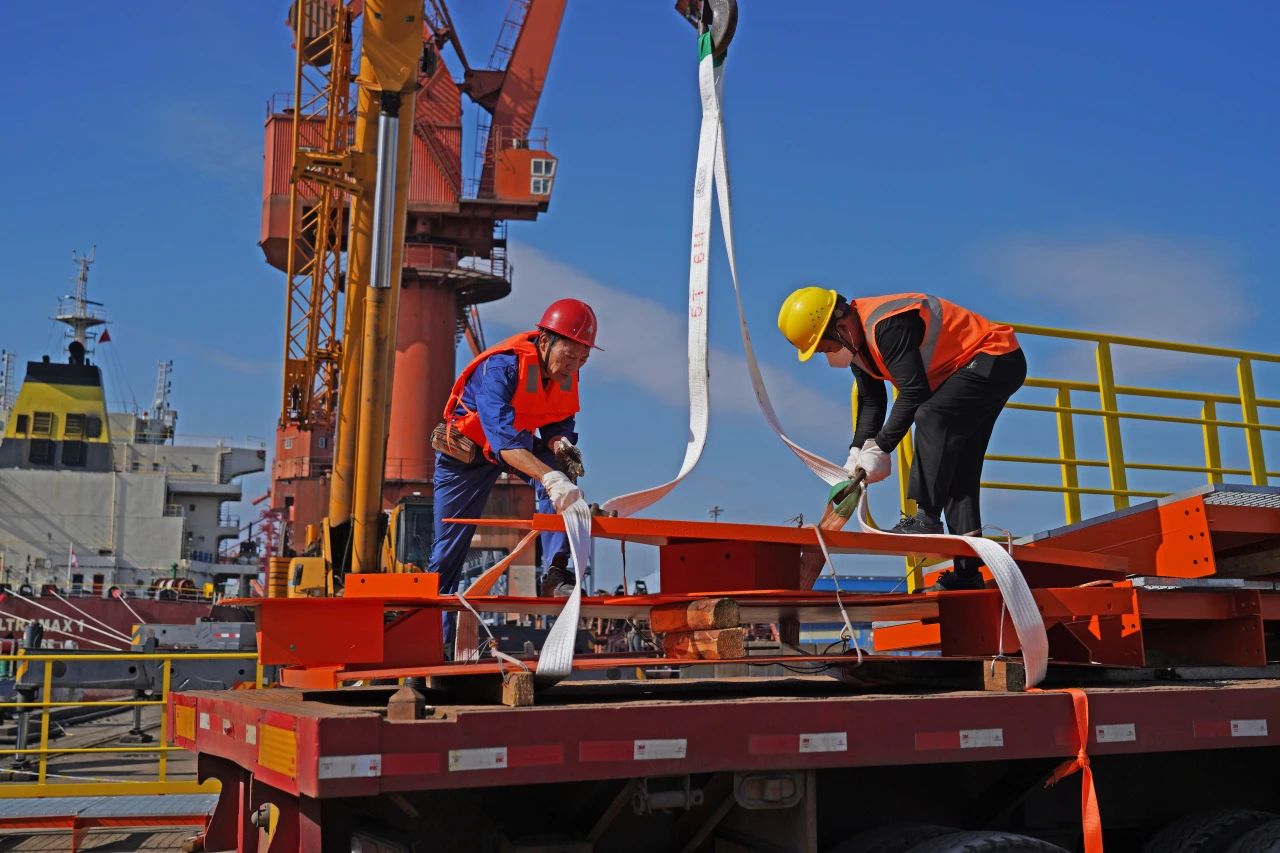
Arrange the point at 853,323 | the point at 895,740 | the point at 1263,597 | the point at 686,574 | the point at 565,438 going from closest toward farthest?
the point at 895,740 → the point at 686,574 → the point at 1263,597 → the point at 853,323 → the point at 565,438

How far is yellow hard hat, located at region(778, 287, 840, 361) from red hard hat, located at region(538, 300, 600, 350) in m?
0.92

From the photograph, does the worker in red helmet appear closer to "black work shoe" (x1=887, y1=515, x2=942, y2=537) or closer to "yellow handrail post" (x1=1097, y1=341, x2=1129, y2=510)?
"black work shoe" (x1=887, y1=515, x2=942, y2=537)

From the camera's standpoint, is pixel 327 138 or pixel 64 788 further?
pixel 327 138

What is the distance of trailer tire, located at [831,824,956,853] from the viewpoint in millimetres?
3938

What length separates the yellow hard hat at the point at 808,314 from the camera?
5.54 meters

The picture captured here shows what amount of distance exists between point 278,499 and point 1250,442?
32495 mm

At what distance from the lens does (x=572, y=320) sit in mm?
5734

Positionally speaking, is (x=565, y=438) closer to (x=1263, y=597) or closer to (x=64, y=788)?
(x=1263, y=597)

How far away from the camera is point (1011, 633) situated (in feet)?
15.6

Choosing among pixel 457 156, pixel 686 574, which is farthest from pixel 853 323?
pixel 457 156

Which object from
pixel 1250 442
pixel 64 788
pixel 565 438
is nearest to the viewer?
pixel 565 438

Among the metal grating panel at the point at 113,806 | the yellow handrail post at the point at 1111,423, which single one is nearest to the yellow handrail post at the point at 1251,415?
the yellow handrail post at the point at 1111,423

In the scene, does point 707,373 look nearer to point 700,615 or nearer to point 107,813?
point 700,615

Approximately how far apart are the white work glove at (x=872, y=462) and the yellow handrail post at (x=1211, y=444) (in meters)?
3.81
